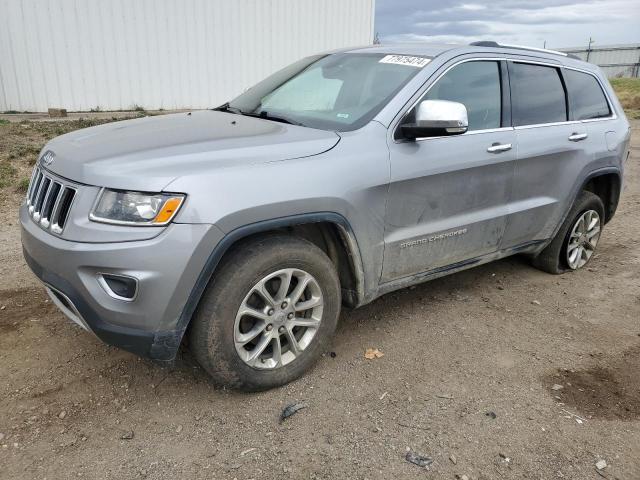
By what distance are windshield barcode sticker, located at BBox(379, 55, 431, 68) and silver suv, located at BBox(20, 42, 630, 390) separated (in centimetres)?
1

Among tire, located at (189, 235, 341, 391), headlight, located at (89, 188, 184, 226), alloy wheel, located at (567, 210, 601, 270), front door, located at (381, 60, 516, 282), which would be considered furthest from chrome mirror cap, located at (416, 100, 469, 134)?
alloy wheel, located at (567, 210, 601, 270)

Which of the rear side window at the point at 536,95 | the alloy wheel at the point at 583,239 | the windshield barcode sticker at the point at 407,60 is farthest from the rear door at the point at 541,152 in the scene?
the windshield barcode sticker at the point at 407,60

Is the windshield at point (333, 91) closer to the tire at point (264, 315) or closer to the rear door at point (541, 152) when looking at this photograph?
the tire at point (264, 315)

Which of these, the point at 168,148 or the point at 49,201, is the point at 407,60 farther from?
the point at 49,201

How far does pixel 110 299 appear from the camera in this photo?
2.47 metres

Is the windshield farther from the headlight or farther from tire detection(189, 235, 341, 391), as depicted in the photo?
the headlight

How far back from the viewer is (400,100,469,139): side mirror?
306cm

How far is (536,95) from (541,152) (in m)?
0.46

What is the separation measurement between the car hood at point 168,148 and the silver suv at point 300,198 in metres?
0.01

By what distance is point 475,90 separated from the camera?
3719mm

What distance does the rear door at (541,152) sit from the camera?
12.9ft

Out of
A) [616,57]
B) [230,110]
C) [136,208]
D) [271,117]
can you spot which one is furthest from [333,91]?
[616,57]

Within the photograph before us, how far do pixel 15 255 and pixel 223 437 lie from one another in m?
3.08

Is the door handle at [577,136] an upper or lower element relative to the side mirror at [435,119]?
lower
